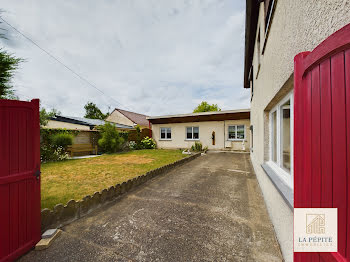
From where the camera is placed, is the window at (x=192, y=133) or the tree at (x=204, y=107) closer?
the window at (x=192, y=133)

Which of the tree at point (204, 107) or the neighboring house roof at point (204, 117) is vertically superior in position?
the tree at point (204, 107)

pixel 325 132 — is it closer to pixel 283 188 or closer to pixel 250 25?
pixel 283 188

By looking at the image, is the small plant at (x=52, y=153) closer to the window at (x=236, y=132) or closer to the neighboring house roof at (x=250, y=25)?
the neighboring house roof at (x=250, y=25)

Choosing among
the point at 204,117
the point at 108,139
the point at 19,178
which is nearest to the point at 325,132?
the point at 19,178

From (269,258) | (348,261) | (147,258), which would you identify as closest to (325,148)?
(348,261)

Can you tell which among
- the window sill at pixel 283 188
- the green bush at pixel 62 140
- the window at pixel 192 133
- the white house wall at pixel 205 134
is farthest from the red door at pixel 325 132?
the window at pixel 192 133

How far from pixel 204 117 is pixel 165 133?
4.80 meters

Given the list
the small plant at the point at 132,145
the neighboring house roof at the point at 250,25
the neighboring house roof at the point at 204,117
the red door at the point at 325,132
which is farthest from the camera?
the small plant at the point at 132,145

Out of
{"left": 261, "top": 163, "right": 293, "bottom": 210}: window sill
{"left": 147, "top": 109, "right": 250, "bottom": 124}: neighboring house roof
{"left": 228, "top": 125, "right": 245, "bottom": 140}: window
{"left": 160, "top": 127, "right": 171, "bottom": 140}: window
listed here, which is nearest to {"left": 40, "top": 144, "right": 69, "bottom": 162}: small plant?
{"left": 147, "top": 109, "right": 250, "bottom": 124}: neighboring house roof

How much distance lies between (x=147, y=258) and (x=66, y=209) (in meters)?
1.88

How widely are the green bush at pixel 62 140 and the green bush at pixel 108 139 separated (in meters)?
2.28

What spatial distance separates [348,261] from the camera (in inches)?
28.6

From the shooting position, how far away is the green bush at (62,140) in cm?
944

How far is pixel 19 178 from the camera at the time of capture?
2053 millimetres
